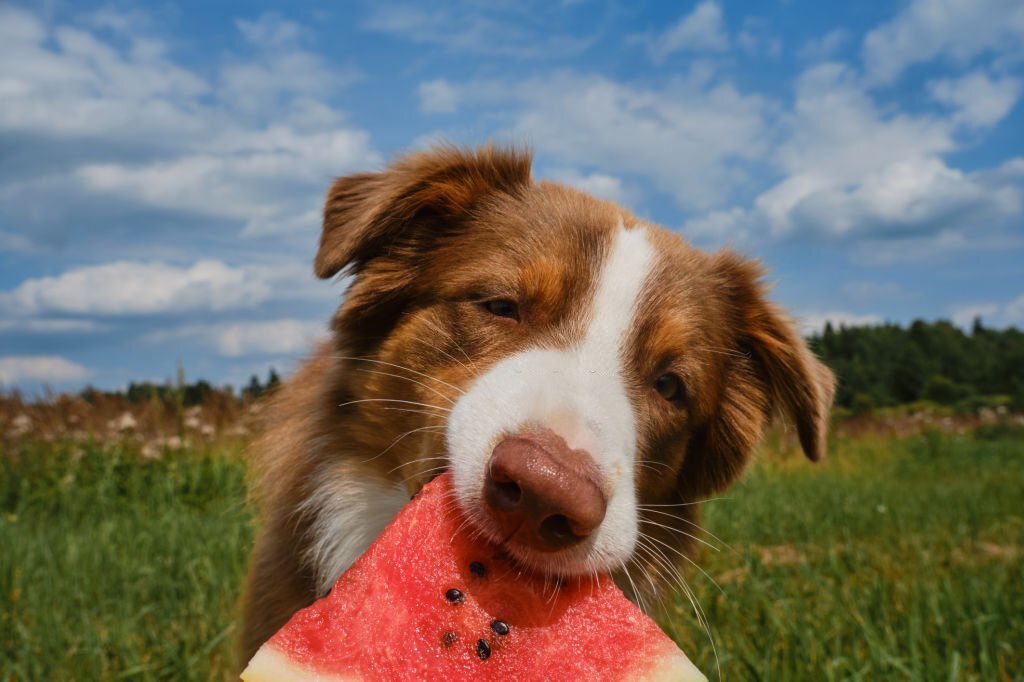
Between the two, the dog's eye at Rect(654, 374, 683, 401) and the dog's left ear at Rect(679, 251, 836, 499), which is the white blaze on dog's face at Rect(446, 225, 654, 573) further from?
the dog's left ear at Rect(679, 251, 836, 499)

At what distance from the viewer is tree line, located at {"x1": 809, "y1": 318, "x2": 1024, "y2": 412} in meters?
52.5

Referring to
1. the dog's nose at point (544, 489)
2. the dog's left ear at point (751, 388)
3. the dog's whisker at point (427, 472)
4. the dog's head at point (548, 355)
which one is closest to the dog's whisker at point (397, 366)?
the dog's head at point (548, 355)

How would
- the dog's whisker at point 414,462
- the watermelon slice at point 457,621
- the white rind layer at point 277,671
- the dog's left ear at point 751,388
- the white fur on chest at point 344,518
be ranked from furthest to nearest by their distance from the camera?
the dog's left ear at point 751,388 → the white fur on chest at point 344,518 → the dog's whisker at point 414,462 → the watermelon slice at point 457,621 → the white rind layer at point 277,671

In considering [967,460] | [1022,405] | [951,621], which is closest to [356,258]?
[951,621]

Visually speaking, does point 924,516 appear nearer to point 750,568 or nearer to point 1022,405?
point 750,568

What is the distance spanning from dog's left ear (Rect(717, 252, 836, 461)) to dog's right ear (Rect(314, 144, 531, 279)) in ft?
3.64

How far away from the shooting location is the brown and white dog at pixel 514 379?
2295 mm

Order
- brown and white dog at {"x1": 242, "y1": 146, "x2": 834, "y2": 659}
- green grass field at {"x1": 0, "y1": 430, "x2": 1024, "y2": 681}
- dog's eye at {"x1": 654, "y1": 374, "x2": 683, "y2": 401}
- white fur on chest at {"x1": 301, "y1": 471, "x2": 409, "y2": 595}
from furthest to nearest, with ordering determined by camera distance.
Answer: green grass field at {"x1": 0, "y1": 430, "x2": 1024, "y2": 681}
white fur on chest at {"x1": 301, "y1": 471, "x2": 409, "y2": 595}
dog's eye at {"x1": 654, "y1": 374, "x2": 683, "y2": 401}
brown and white dog at {"x1": 242, "y1": 146, "x2": 834, "y2": 659}

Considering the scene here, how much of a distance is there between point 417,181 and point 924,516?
31.0ft

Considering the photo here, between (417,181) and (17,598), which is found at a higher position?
(417,181)

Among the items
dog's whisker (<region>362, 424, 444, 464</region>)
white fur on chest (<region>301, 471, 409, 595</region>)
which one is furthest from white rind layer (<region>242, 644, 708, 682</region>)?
white fur on chest (<region>301, 471, 409, 595</region>)

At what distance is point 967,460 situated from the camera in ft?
70.2

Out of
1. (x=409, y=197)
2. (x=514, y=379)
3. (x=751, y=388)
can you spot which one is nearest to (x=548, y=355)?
(x=514, y=379)

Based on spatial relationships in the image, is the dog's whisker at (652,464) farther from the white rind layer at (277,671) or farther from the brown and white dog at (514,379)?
the white rind layer at (277,671)
